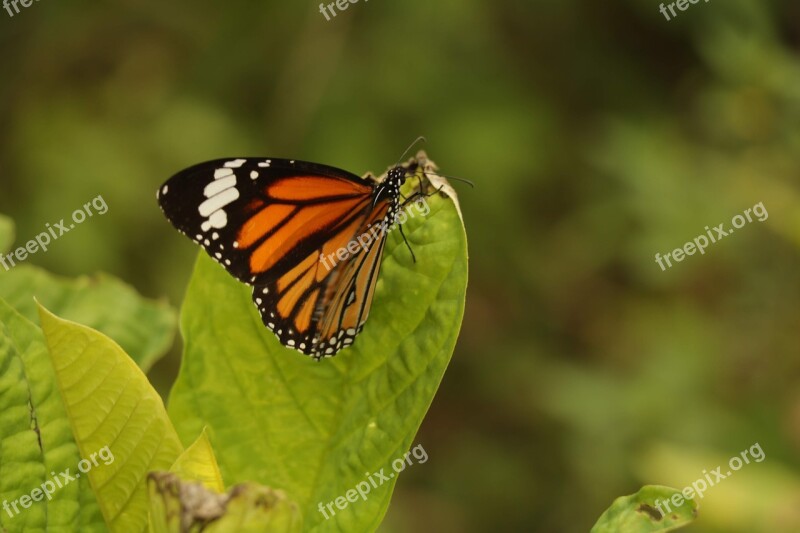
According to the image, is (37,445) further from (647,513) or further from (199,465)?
(647,513)

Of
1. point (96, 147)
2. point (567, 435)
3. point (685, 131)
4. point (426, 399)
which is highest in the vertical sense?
point (96, 147)

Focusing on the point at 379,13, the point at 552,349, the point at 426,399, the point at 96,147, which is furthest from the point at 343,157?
the point at 426,399

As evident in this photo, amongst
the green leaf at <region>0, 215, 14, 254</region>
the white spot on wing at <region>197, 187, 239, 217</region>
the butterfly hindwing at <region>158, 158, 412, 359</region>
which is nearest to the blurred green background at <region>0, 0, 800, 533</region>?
the butterfly hindwing at <region>158, 158, 412, 359</region>

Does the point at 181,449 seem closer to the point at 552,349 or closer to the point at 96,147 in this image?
the point at 96,147

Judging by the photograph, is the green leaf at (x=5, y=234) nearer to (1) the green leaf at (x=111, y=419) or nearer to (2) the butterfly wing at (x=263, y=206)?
(2) the butterfly wing at (x=263, y=206)

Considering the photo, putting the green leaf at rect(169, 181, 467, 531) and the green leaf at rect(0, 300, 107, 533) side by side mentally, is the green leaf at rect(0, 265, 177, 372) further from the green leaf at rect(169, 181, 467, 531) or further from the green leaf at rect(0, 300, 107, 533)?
the green leaf at rect(0, 300, 107, 533)

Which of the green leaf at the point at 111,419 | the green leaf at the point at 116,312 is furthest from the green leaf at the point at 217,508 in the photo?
the green leaf at the point at 116,312
